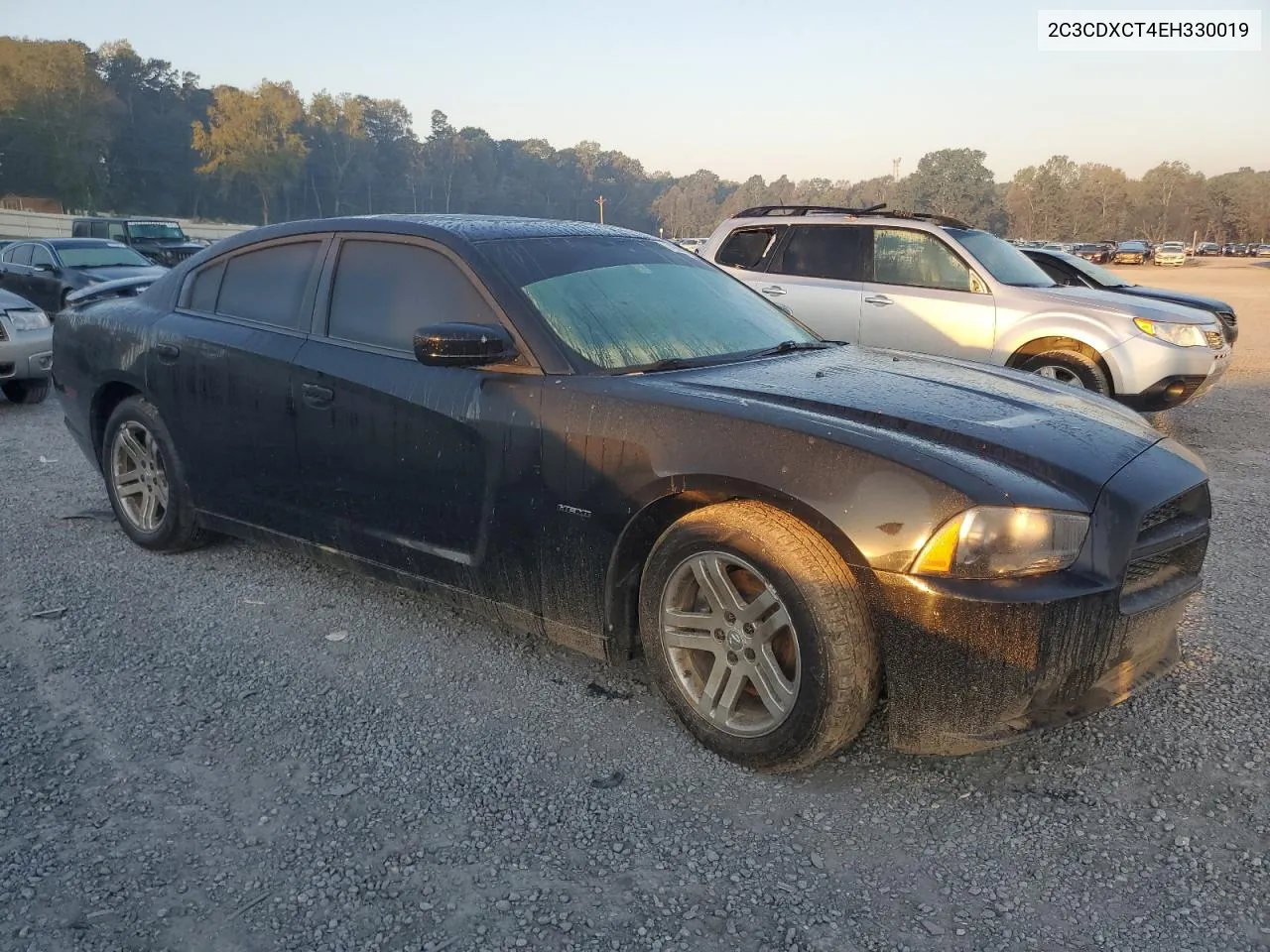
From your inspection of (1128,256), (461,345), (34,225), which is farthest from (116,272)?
(1128,256)

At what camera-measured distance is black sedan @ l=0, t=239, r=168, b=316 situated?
1435cm

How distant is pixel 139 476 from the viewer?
4777 millimetres

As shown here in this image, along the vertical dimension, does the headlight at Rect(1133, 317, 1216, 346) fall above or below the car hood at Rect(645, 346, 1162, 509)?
above

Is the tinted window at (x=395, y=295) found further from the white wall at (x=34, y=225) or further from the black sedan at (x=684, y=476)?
the white wall at (x=34, y=225)

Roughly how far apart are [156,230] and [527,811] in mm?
22355

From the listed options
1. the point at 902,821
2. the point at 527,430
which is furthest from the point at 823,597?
the point at 527,430

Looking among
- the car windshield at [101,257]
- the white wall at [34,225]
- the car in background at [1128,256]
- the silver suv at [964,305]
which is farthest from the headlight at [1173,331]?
the car in background at [1128,256]

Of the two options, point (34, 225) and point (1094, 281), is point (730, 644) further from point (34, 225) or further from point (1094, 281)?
point (34, 225)

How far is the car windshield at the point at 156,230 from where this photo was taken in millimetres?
21062

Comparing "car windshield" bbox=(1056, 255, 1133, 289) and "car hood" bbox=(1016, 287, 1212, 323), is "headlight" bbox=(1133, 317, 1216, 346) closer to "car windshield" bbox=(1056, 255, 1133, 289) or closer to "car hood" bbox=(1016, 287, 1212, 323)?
"car hood" bbox=(1016, 287, 1212, 323)

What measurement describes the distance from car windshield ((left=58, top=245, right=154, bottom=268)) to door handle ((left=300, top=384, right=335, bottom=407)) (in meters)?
13.5

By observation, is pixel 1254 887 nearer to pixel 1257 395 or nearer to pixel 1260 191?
pixel 1257 395

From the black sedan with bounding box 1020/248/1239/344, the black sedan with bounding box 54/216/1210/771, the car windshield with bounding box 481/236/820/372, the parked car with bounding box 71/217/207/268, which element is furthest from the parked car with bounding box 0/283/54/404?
the parked car with bounding box 71/217/207/268

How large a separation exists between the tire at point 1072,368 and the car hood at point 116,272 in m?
12.3
